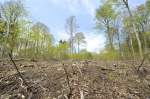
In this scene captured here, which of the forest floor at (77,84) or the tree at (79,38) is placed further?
the tree at (79,38)

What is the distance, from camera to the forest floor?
6.68m

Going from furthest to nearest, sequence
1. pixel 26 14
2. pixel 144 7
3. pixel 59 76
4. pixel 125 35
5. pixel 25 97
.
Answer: pixel 125 35 < pixel 144 7 < pixel 26 14 < pixel 59 76 < pixel 25 97

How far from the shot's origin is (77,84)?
7191 mm

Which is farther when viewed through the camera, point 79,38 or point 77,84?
point 79,38

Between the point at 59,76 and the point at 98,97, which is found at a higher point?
the point at 59,76

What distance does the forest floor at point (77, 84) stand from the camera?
668cm

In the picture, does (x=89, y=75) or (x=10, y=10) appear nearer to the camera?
(x=89, y=75)

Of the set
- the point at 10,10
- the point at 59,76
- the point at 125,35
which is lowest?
the point at 59,76

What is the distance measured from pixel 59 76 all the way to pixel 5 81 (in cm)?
176

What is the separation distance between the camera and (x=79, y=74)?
26.3ft

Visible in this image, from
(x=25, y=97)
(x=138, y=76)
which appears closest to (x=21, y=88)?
(x=25, y=97)

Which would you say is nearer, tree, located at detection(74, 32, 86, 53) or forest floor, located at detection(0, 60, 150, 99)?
forest floor, located at detection(0, 60, 150, 99)

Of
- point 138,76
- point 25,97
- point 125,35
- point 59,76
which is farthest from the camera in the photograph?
point 125,35

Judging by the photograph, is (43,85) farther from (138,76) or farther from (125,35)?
(125,35)
